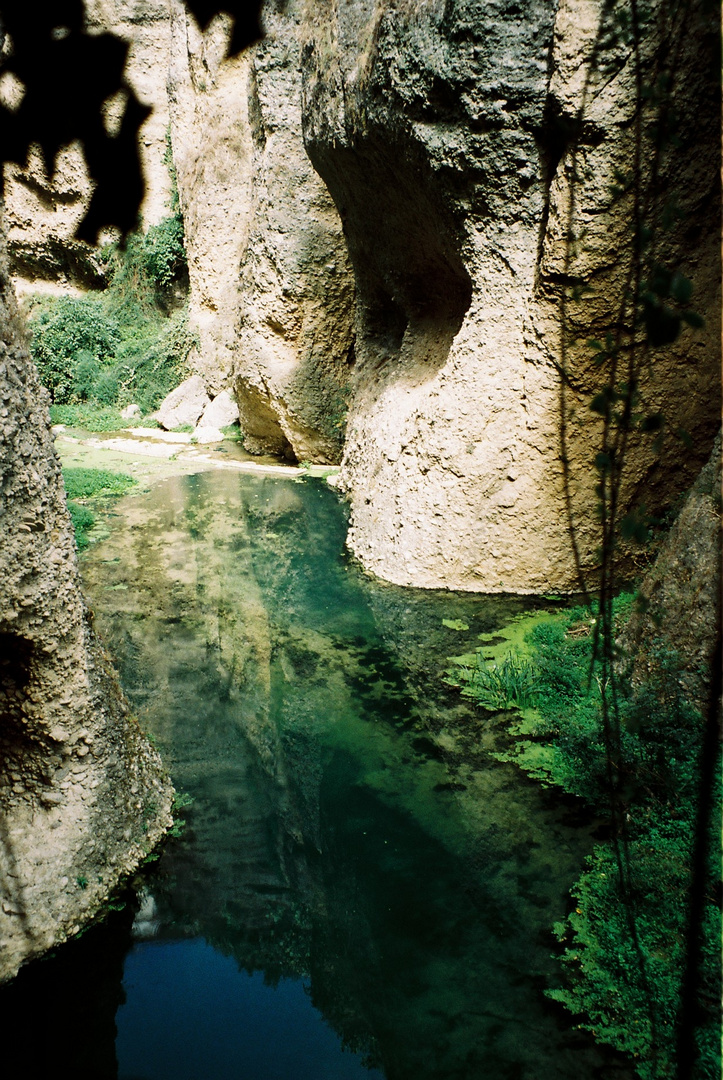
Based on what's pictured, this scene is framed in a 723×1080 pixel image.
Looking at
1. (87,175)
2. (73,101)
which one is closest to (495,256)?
(87,175)

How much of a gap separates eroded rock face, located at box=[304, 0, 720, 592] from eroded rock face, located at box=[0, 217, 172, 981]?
3.62m

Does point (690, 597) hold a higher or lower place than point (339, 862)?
higher

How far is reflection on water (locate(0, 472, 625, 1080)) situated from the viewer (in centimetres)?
294

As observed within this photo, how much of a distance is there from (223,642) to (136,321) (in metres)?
12.2

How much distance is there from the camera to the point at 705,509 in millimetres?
4289

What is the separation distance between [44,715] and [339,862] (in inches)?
59.4

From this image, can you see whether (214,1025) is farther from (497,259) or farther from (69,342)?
(69,342)

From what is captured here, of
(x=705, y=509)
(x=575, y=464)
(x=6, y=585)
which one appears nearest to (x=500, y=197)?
(x=575, y=464)

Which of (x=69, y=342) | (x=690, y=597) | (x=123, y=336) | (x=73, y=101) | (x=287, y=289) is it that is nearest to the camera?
(x=690, y=597)

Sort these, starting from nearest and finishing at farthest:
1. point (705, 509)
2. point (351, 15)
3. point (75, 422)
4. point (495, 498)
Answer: point (705, 509) < point (495, 498) < point (351, 15) < point (75, 422)

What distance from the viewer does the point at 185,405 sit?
45.7 ft

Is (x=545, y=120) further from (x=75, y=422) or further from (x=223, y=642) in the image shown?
(x=75, y=422)

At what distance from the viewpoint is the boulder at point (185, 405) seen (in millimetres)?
13742

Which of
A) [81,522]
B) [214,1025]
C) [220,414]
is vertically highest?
[220,414]
